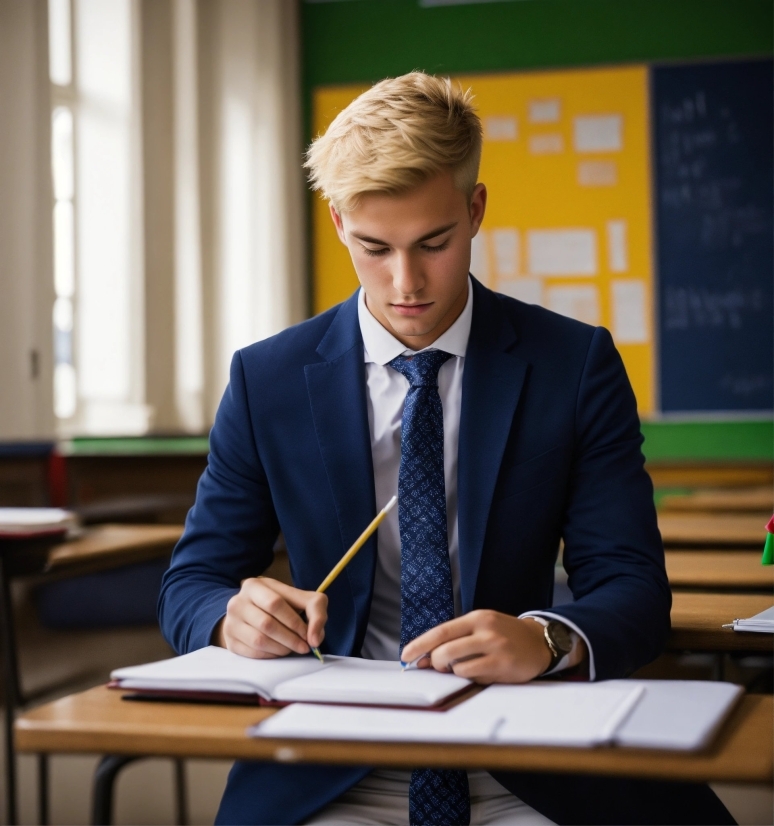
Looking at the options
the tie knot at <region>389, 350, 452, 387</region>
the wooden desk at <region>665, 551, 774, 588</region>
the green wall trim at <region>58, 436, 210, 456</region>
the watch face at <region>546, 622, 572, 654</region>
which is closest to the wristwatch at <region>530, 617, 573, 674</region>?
the watch face at <region>546, 622, 572, 654</region>

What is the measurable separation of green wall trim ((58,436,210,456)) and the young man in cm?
295

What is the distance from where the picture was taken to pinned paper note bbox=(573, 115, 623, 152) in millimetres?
5375

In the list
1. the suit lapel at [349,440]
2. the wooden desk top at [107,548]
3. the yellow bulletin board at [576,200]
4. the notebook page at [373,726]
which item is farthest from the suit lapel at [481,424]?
the yellow bulletin board at [576,200]

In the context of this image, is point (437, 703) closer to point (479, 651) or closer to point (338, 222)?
point (479, 651)

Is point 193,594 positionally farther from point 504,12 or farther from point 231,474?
point 504,12

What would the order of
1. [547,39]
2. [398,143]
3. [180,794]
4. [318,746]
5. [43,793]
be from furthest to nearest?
A: [547,39], [180,794], [43,793], [398,143], [318,746]

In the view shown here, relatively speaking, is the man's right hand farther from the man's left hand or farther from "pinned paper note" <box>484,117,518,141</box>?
"pinned paper note" <box>484,117,518,141</box>

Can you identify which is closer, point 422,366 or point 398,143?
point 398,143

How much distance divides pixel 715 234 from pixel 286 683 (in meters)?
4.74

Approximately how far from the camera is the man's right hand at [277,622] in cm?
111

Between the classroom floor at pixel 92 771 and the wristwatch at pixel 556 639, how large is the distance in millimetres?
1737

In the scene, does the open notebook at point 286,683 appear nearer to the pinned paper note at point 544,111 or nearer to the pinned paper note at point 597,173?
the pinned paper note at point 597,173

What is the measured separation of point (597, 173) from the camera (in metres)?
5.41

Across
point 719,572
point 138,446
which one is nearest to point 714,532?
point 719,572
